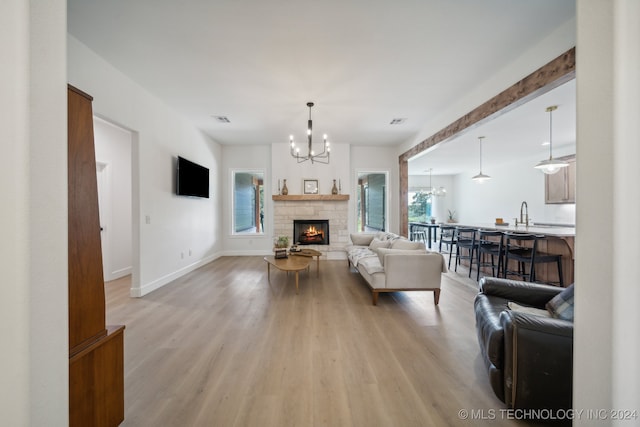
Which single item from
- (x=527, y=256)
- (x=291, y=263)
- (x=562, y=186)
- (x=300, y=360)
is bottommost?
(x=300, y=360)

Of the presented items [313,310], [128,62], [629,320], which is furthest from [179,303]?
[629,320]

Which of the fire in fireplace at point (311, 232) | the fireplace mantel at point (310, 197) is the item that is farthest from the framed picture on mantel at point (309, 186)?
the fire in fireplace at point (311, 232)

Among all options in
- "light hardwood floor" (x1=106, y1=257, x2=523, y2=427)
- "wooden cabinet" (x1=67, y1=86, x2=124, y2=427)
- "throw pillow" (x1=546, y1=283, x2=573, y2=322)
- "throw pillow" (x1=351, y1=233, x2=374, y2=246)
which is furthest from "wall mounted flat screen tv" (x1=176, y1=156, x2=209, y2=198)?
"throw pillow" (x1=546, y1=283, x2=573, y2=322)

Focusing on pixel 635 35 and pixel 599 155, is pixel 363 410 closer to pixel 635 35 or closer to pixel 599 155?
pixel 599 155

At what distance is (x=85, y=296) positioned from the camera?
1136 mm

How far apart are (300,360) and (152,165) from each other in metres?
3.51

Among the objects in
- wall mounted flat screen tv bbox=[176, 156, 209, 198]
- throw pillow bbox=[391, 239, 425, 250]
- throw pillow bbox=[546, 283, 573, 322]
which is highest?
wall mounted flat screen tv bbox=[176, 156, 209, 198]

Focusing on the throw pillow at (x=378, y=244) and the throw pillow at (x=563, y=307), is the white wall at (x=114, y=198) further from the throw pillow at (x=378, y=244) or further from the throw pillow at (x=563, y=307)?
the throw pillow at (x=563, y=307)

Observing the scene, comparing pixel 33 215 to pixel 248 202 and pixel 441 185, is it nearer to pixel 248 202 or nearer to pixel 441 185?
pixel 248 202

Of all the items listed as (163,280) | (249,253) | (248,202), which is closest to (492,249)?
(249,253)

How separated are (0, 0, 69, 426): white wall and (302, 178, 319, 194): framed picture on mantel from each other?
Result: 17.3 ft

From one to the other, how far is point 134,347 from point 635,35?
3446mm

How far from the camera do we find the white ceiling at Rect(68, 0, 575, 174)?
6.58 ft

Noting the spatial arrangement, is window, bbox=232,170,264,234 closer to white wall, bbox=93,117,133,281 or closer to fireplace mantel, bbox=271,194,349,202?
fireplace mantel, bbox=271,194,349,202
